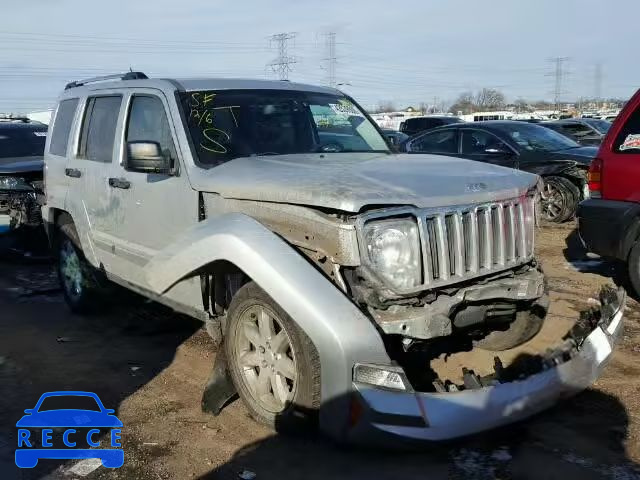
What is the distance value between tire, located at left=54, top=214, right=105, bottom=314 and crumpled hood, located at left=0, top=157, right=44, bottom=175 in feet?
7.82

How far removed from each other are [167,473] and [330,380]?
1002 millimetres

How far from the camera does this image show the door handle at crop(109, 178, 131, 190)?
498 cm

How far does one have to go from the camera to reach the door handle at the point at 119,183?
4.98 meters

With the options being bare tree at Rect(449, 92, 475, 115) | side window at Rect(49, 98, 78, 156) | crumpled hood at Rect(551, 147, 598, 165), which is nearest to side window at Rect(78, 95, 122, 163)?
side window at Rect(49, 98, 78, 156)

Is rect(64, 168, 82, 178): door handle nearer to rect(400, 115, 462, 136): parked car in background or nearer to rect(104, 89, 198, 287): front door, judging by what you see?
rect(104, 89, 198, 287): front door

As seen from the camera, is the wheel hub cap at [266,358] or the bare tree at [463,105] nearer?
the wheel hub cap at [266,358]

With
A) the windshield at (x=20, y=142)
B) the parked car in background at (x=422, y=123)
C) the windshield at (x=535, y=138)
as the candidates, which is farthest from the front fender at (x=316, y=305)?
the parked car in background at (x=422, y=123)

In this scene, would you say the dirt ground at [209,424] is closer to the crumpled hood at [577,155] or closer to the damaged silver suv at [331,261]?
the damaged silver suv at [331,261]

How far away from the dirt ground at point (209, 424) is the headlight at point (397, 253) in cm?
82

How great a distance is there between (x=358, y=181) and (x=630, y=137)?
346 cm

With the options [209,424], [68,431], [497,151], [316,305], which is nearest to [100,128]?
[68,431]

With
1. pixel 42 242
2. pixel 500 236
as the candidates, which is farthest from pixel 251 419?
pixel 42 242

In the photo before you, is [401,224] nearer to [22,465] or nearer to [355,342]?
[355,342]

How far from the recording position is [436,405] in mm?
3182
